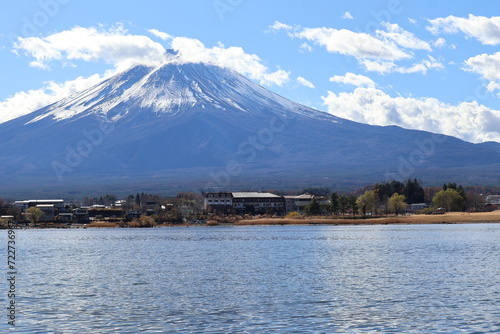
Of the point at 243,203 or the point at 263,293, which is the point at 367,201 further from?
the point at 263,293

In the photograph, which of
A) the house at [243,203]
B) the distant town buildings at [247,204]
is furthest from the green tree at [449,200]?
the house at [243,203]

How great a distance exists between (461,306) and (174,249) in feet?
111

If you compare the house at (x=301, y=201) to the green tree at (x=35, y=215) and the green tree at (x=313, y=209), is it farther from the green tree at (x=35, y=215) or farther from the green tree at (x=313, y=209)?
the green tree at (x=35, y=215)

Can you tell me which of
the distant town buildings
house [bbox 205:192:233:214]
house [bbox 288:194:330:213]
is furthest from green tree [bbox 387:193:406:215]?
house [bbox 205:192:233:214]

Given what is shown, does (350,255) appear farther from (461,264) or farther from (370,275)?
(370,275)

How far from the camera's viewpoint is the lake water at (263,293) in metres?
22.5

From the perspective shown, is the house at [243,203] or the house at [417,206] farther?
the house at [243,203]

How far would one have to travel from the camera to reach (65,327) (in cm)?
2241

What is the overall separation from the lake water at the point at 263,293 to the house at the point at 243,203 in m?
95.6

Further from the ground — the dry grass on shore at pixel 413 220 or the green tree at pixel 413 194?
the green tree at pixel 413 194

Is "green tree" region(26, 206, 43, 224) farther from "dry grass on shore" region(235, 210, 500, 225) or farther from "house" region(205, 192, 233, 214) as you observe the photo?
"dry grass on shore" region(235, 210, 500, 225)

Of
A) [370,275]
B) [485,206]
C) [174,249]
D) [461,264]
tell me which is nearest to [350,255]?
[461,264]

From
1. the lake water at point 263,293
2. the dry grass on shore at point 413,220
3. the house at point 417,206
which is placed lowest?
the lake water at point 263,293

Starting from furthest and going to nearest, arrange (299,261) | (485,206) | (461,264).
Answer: (485,206), (299,261), (461,264)
